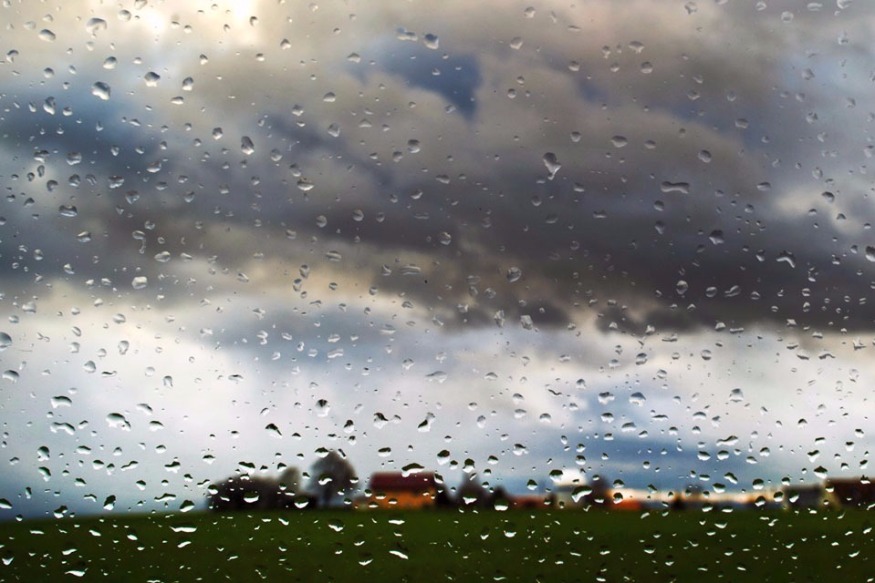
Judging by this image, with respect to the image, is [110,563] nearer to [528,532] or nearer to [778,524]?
[528,532]

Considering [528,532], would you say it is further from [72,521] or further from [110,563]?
[110,563]

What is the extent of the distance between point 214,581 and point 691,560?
2477mm

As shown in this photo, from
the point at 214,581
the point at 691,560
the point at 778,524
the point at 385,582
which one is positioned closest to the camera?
the point at 778,524

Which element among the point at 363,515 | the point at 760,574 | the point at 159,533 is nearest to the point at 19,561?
the point at 159,533

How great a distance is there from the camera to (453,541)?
377cm

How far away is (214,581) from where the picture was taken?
399 centimetres

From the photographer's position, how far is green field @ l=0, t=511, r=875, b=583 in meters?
3.37

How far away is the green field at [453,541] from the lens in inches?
133

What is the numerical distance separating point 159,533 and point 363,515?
0.83m

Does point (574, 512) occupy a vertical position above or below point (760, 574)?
above

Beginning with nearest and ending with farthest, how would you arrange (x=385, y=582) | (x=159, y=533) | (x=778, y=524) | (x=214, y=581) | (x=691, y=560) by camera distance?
(x=159, y=533) → (x=778, y=524) → (x=214, y=581) → (x=691, y=560) → (x=385, y=582)

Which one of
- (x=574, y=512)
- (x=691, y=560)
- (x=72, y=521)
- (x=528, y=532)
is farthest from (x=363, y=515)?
(x=691, y=560)

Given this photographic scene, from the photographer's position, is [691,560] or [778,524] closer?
[778,524]

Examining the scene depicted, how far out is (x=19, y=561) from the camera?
3.46 metres
